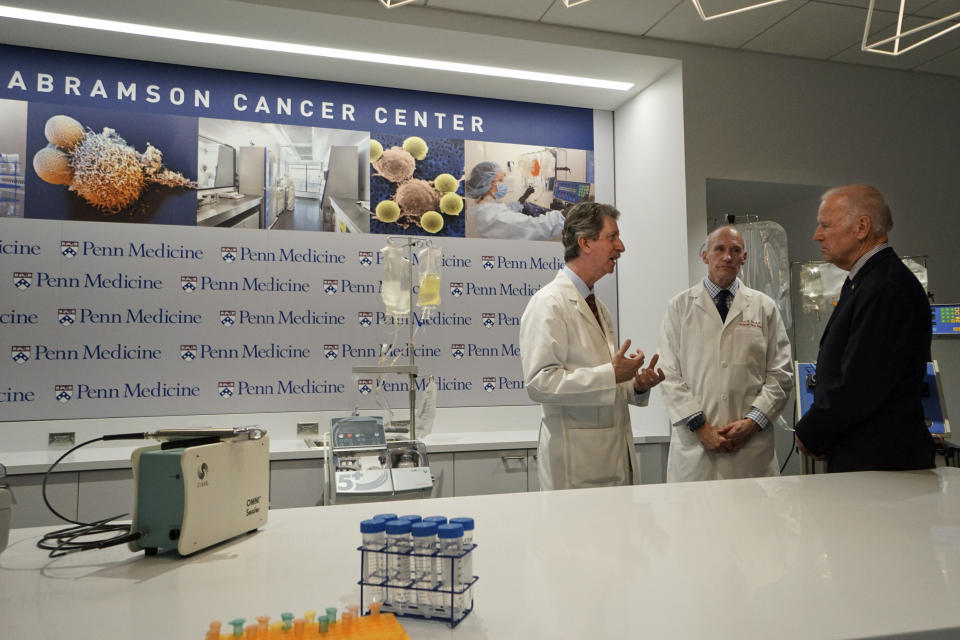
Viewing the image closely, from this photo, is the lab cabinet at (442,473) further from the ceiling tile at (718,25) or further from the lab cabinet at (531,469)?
the ceiling tile at (718,25)

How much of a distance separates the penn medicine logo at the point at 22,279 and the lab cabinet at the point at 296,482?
1694mm

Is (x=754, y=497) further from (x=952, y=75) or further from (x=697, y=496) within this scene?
(x=952, y=75)

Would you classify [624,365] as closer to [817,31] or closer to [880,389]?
[880,389]

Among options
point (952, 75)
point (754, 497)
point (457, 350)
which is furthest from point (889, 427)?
point (952, 75)

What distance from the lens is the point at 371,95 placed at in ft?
13.9

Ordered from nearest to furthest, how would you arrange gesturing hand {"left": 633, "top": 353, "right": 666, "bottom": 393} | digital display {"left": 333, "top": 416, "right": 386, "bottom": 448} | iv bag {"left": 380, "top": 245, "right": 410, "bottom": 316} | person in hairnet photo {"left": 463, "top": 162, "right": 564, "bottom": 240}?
gesturing hand {"left": 633, "top": 353, "right": 666, "bottom": 393} < digital display {"left": 333, "top": 416, "right": 386, "bottom": 448} < iv bag {"left": 380, "top": 245, "right": 410, "bottom": 316} < person in hairnet photo {"left": 463, "top": 162, "right": 564, "bottom": 240}

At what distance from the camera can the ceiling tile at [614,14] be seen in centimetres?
349

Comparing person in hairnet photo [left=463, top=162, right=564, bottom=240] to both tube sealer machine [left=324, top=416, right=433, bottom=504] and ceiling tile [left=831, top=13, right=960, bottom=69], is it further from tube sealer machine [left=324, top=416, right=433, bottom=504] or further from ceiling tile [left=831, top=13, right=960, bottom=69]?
ceiling tile [left=831, top=13, right=960, bottom=69]

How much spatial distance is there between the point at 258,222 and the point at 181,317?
71 cm

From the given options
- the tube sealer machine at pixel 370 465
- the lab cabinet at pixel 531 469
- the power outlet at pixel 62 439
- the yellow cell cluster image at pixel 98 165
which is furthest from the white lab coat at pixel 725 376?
the power outlet at pixel 62 439

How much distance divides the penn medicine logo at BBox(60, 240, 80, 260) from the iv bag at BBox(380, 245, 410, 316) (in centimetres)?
182

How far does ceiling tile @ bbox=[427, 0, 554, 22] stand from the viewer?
347 centimetres

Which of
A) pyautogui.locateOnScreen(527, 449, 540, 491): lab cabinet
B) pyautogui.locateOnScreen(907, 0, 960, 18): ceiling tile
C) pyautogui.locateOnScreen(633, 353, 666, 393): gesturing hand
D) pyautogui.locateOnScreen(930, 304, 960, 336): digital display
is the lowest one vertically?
pyautogui.locateOnScreen(527, 449, 540, 491): lab cabinet

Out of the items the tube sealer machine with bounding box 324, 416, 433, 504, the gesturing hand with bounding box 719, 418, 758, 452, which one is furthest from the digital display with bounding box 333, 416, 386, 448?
the gesturing hand with bounding box 719, 418, 758, 452
